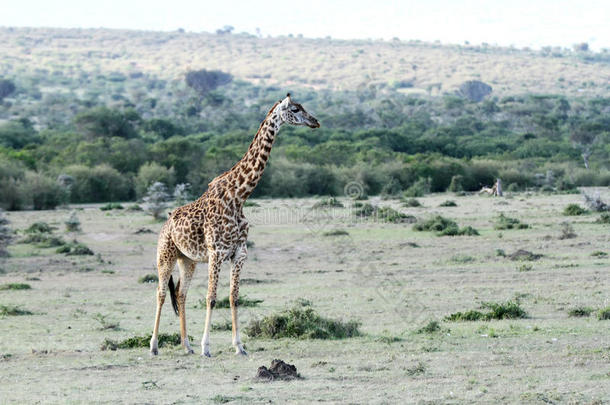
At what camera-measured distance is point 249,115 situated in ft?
262

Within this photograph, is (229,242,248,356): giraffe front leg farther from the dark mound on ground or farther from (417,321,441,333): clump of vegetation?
(417,321,441,333): clump of vegetation

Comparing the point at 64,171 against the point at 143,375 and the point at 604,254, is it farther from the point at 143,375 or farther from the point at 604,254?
the point at 143,375

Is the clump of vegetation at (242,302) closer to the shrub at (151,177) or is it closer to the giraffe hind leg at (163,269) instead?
the giraffe hind leg at (163,269)

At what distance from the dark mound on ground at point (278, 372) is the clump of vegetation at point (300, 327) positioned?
2138 millimetres

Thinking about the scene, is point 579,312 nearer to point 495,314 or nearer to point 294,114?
point 495,314

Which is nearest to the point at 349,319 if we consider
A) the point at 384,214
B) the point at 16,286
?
the point at 16,286

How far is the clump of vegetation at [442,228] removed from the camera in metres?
25.0

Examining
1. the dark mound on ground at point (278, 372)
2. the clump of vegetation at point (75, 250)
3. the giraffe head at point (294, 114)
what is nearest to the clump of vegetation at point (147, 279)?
the clump of vegetation at point (75, 250)

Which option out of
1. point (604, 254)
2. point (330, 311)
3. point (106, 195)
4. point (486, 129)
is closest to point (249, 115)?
point (486, 129)

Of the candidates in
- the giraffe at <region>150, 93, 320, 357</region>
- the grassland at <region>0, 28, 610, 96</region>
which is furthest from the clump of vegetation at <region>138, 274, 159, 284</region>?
the grassland at <region>0, 28, 610, 96</region>

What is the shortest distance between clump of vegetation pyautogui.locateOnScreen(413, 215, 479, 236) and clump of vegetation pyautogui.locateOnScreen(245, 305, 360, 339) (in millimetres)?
13871

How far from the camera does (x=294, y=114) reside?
9898 millimetres

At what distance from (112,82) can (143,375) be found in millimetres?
141596

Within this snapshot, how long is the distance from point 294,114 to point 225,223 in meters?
1.38
